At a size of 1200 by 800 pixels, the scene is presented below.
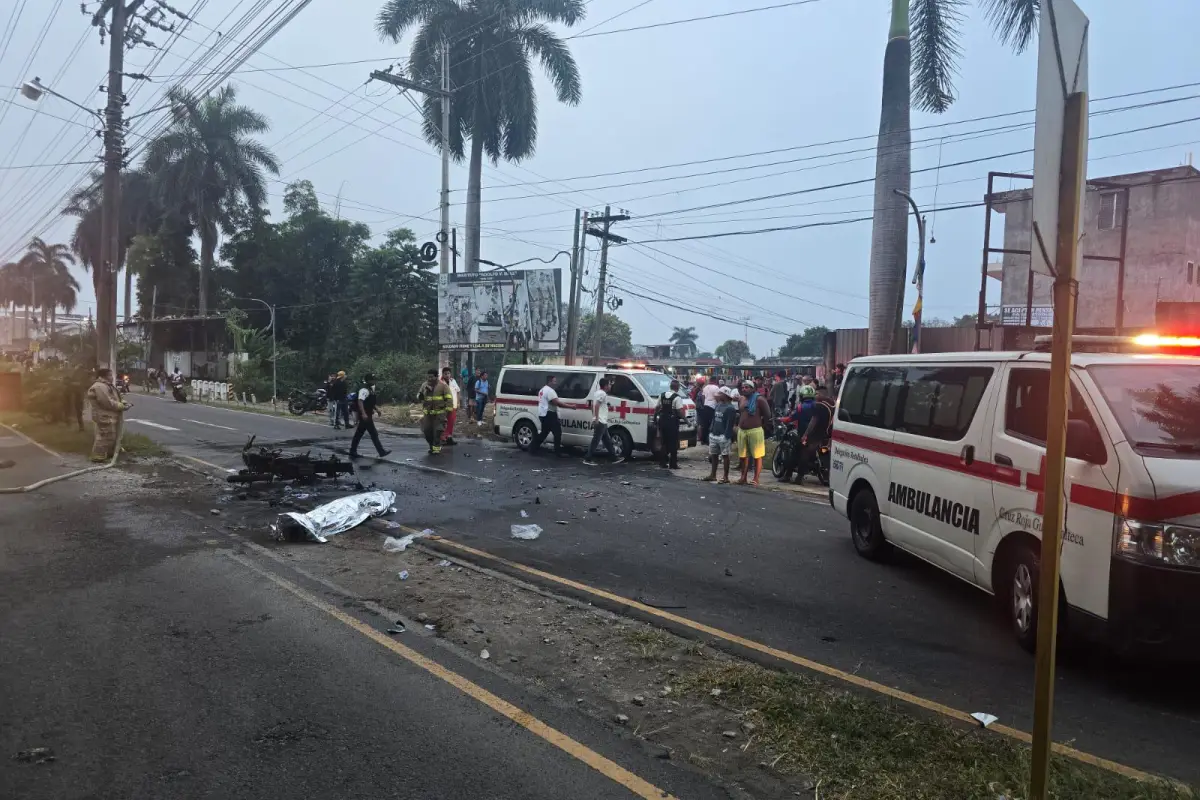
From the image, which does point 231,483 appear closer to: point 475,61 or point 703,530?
point 703,530

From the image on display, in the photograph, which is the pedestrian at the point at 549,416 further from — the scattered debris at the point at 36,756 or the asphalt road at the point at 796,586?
the scattered debris at the point at 36,756

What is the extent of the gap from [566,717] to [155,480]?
430 inches

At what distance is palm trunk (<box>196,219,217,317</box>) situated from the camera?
4800cm

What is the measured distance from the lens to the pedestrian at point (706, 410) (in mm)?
17594

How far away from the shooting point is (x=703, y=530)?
9.52 meters

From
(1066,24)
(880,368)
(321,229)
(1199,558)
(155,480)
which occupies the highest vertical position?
(321,229)

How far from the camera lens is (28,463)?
13914mm

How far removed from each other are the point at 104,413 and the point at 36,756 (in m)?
12.4

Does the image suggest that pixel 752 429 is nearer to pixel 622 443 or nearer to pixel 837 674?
pixel 622 443

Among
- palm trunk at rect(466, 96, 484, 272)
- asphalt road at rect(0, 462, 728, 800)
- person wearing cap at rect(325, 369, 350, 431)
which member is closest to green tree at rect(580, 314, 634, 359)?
palm trunk at rect(466, 96, 484, 272)

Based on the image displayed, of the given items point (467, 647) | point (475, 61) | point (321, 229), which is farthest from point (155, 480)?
Answer: point (321, 229)

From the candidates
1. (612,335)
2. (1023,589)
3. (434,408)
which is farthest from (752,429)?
(612,335)

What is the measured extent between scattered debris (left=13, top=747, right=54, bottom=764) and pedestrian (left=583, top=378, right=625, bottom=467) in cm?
1249

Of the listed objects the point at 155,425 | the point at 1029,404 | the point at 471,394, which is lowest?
the point at 155,425
